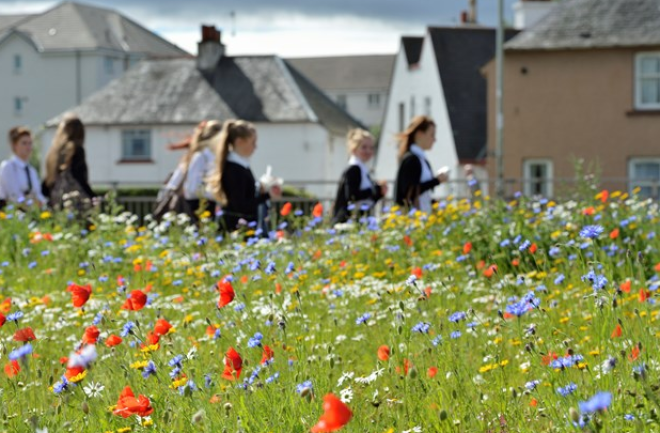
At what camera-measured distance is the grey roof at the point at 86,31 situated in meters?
75.2

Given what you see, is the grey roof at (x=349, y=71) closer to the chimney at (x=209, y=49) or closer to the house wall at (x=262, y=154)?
the house wall at (x=262, y=154)

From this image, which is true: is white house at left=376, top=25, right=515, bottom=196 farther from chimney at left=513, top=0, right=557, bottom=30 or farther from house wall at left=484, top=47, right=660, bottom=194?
house wall at left=484, top=47, right=660, bottom=194

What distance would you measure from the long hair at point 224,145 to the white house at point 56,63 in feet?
211

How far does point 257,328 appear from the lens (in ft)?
16.6

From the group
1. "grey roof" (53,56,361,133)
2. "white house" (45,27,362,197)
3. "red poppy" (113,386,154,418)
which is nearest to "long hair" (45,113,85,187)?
"red poppy" (113,386,154,418)

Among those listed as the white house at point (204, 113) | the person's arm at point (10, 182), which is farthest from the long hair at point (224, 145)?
the white house at point (204, 113)

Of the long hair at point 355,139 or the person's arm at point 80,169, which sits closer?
the long hair at point 355,139

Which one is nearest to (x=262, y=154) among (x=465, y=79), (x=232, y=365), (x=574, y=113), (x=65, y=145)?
(x=465, y=79)

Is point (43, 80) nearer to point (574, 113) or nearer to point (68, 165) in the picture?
point (574, 113)

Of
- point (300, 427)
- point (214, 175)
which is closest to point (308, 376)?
point (300, 427)

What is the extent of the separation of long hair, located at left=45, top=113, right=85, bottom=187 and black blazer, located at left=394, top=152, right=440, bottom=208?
2.76 m

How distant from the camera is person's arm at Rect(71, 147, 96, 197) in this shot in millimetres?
10898

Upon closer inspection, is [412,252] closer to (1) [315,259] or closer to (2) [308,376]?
(1) [315,259]

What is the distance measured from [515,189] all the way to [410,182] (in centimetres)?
1506
